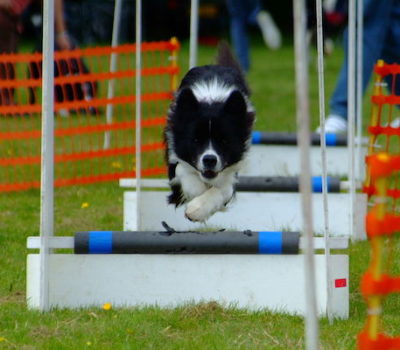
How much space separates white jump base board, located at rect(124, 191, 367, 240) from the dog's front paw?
77cm

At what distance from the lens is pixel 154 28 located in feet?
79.7

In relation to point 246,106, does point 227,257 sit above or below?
below

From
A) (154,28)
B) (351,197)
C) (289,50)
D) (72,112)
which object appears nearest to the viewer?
(351,197)

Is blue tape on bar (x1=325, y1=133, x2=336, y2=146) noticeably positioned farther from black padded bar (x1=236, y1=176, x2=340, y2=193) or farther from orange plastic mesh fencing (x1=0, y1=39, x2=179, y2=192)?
Result: black padded bar (x1=236, y1=176, x2=340, y2=193)

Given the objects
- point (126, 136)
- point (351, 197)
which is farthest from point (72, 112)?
point (351, 197)

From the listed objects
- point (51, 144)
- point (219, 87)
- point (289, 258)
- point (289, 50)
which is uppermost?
point (289, 50)

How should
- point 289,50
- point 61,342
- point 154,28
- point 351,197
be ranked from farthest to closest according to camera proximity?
point 154,28 < point 289,50 < point 351,197 < point 61,342

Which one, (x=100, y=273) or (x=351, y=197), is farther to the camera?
(x=351, y=197)

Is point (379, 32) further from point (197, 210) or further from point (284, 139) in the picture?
point (197, 210)

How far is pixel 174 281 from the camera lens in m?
5.04

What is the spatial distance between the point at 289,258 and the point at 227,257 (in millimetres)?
309

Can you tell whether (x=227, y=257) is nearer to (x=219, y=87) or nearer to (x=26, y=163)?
(x=219, y=87)

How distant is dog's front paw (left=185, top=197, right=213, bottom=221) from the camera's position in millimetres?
5707

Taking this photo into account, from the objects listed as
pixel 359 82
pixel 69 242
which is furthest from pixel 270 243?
pixel 359 82
